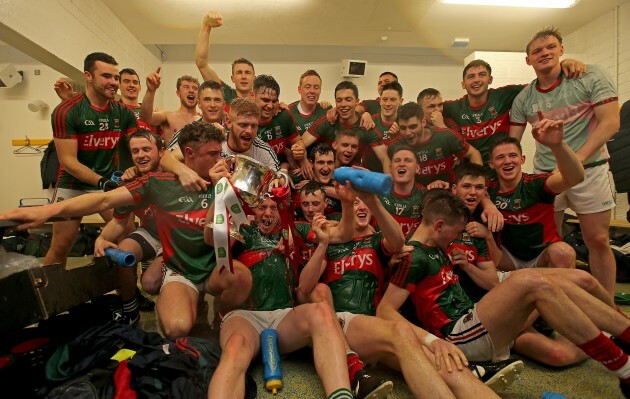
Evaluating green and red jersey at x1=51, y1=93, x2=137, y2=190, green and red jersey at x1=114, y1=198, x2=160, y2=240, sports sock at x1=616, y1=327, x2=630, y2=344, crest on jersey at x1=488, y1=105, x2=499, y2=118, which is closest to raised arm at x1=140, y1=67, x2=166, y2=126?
green and red jersey at x1=51, y1=93, x2=137, y2=190

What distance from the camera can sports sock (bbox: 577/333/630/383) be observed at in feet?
5.45

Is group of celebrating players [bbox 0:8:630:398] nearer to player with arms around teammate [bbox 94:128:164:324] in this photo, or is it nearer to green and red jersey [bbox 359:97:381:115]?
player with arms around teammate [bbox 94:128:164:324]

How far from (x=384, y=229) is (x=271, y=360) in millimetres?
841

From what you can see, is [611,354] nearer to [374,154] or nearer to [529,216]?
[529,216]

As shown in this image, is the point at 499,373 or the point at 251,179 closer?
the point at 499,373

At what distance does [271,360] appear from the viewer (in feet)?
6.24

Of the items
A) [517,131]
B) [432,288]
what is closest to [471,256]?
[432,288]

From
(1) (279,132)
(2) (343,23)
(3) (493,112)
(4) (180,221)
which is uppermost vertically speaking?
(2) (343,23)

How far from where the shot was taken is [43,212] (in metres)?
1.74

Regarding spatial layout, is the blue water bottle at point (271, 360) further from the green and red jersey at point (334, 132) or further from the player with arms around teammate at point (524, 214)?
the green and red jersey at point (334, 132)

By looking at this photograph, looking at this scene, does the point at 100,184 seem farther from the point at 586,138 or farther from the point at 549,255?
the point at 586,138

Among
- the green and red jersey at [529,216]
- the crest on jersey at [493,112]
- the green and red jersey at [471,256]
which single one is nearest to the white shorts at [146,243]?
the green and red jersey at [471,256]

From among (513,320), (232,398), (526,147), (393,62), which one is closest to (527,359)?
(513,320)

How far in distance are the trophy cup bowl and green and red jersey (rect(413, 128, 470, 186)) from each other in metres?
1.58
